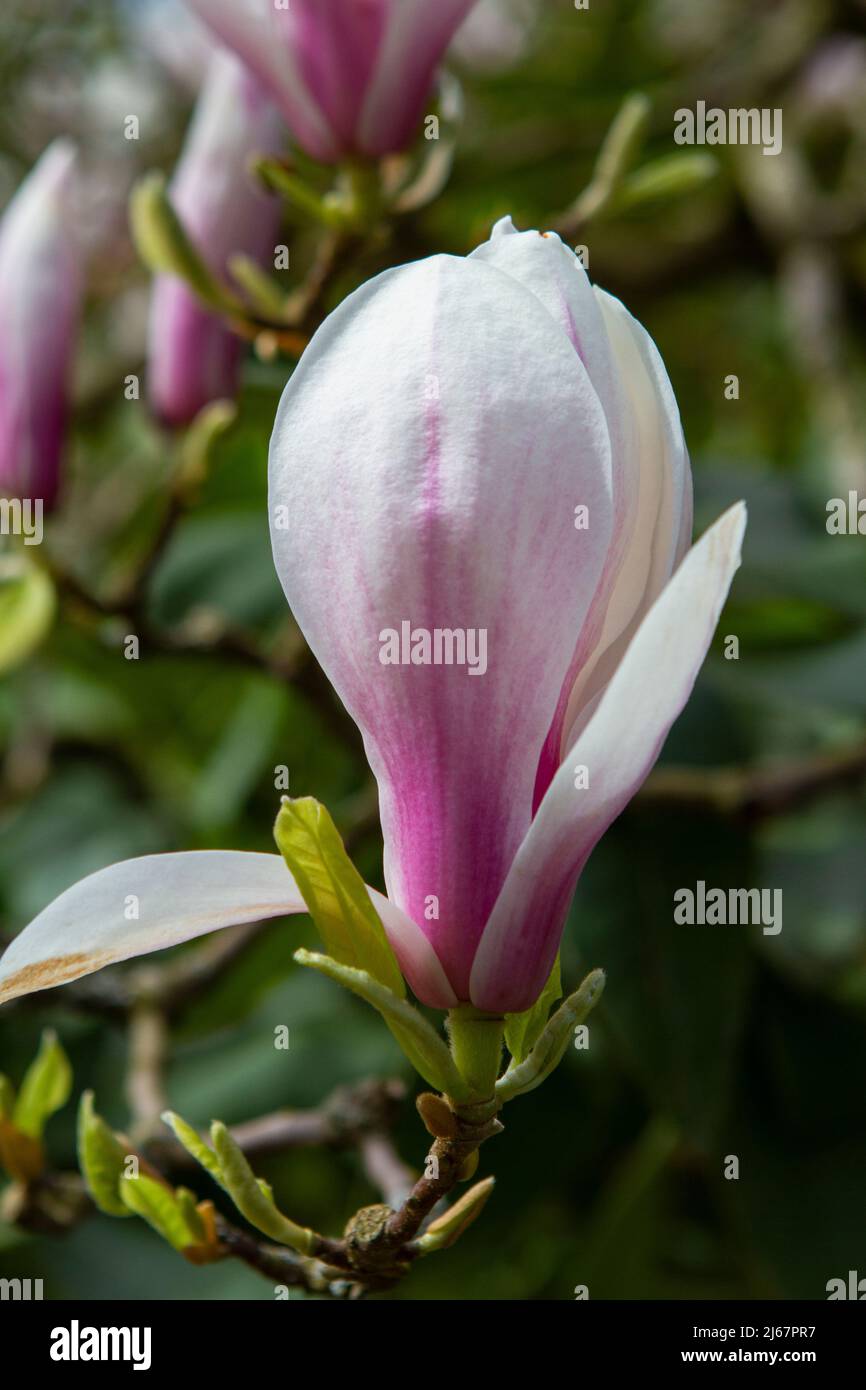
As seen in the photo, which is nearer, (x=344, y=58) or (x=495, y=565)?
(x=495, y=565)

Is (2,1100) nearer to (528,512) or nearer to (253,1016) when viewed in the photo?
(528,512)

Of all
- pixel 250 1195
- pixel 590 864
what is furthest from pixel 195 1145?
pixel 590 864

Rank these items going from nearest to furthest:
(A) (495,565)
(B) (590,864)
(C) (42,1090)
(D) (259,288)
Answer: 1. (A) (495,565)
2. (C) (42,1090)
3. (D) (259,288)
4. (B) (590,864)

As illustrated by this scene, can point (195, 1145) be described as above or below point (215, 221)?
below

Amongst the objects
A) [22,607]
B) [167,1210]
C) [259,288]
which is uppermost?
[259,288]

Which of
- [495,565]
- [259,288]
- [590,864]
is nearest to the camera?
[495,565]

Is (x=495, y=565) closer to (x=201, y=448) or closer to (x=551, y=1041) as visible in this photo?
(x=551, y=1041)

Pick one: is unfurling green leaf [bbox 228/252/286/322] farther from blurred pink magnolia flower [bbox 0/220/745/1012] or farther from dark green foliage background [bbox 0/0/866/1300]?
blurred pink magnolia flower [bbox 0/220/745/1012]
